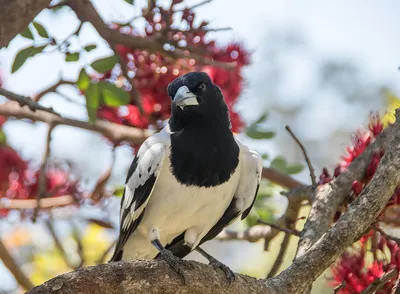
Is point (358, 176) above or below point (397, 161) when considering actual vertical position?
below

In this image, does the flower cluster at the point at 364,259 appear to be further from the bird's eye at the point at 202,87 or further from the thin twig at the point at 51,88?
the thin twig at the point at 51,88

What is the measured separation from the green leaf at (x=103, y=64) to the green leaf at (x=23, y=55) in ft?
0.78

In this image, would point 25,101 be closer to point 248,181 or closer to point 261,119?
point 248,181

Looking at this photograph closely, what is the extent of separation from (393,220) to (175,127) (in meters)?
0.96

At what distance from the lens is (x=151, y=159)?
3021mm

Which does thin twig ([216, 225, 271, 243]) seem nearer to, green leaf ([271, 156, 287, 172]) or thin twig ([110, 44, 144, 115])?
green leaf ([271, 156, 287, 172])

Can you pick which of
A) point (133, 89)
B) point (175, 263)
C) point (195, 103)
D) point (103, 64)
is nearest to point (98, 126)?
point (133, 89)

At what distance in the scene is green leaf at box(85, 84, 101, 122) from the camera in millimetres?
3350

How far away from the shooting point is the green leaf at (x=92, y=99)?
132 inches

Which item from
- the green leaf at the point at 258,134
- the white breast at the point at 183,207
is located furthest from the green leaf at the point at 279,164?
the white breast at the point at 183,207

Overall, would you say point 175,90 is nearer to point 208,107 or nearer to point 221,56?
point 208,107

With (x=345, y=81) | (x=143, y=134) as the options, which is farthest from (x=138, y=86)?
(x=345, y=81)

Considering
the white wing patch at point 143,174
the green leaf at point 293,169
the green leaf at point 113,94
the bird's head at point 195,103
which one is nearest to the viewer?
the white wing patch at point 143,174

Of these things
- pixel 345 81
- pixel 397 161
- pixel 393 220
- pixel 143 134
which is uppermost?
pixel 397 161
